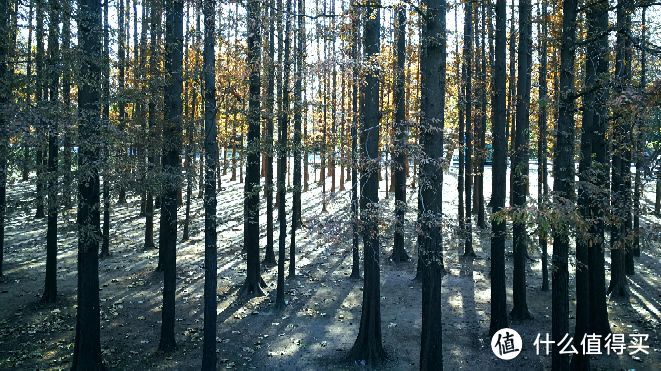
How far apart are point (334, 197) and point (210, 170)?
2.51 meters

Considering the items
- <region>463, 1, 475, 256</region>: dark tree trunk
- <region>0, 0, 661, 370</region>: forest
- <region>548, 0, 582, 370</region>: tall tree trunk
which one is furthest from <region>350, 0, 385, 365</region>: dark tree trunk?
<region>463, 1, 475, 256</region>: dark tree trunk

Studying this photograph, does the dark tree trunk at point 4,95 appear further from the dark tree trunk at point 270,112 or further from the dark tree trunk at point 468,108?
the dark tree trunk at point 468,108

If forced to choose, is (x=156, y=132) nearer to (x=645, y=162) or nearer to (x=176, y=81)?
(x=176, y=81)

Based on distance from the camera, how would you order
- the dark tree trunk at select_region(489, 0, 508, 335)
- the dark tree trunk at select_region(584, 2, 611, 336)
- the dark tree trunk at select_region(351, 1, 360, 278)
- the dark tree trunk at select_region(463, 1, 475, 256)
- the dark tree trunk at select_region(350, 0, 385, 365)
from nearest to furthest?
the dark tree trunk at select_region(351, 1, 360, 278), the dark tree trunk at select_region(584, 2, 611, 336), the dark tree trunk at select_region(350, 0, 385, 365), the dark tree trunk at select_region(489, 0, 508, 335), the dark tree trunk at select_region(463, 1, 475, 256)

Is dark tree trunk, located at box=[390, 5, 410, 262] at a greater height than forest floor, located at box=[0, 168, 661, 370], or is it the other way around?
dark tree trunk, located at box=[390, 5, 410, 262]

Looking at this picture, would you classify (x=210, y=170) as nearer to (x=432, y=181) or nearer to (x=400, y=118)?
(x=432, y=181)

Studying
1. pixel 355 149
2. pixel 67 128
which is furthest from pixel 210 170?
pixel 355 149

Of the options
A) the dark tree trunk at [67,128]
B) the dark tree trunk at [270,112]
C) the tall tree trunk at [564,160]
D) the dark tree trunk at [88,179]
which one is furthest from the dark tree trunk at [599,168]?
the dark tree trunk at [67,128]

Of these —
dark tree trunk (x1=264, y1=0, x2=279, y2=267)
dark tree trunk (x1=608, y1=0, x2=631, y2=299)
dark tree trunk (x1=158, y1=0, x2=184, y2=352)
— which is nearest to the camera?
dark tree trunk (x1=608, y1=0, x2=631, y2=299)

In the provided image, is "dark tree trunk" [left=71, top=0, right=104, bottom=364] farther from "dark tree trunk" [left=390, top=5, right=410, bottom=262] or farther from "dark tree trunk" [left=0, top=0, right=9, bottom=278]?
"dark tree trunk" [left=390, top=5, right=410, bottom=262]

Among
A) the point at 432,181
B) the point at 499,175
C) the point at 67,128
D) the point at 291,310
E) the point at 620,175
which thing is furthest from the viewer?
the point at 291,310

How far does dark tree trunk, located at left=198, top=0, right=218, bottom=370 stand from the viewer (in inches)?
350

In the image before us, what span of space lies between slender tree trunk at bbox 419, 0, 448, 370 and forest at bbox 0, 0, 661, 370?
0.03 metres

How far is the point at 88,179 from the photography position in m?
8.45
